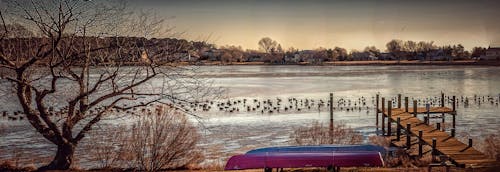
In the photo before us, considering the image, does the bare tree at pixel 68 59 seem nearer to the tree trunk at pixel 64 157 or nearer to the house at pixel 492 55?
the tree trunk at pixel 64 157

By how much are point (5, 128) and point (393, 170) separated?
1667cm

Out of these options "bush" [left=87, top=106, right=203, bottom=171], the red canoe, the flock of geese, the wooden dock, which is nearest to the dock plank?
the wooden dock

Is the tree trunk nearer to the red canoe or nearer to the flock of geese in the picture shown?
the red canoe

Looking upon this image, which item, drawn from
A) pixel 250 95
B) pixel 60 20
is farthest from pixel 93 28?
pixel 250 95

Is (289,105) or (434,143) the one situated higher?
(434,143)

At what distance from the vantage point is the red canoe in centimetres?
1062

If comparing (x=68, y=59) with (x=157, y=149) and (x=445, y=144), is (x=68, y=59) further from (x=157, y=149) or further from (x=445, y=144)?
(x=445, y=144)

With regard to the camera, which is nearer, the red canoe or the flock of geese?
the red canoe

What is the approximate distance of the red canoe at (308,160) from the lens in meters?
10.6

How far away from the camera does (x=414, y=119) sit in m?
21.8

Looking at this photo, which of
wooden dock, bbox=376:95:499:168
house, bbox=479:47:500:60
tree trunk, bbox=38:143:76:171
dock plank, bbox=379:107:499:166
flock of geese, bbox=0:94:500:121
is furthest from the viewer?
house, bbox=479:47:500:60

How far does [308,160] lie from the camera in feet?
35.2

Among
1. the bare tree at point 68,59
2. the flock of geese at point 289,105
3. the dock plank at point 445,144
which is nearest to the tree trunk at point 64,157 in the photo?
the bare tree at point 68,59

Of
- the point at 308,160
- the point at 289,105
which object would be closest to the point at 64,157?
the point at 308,160
